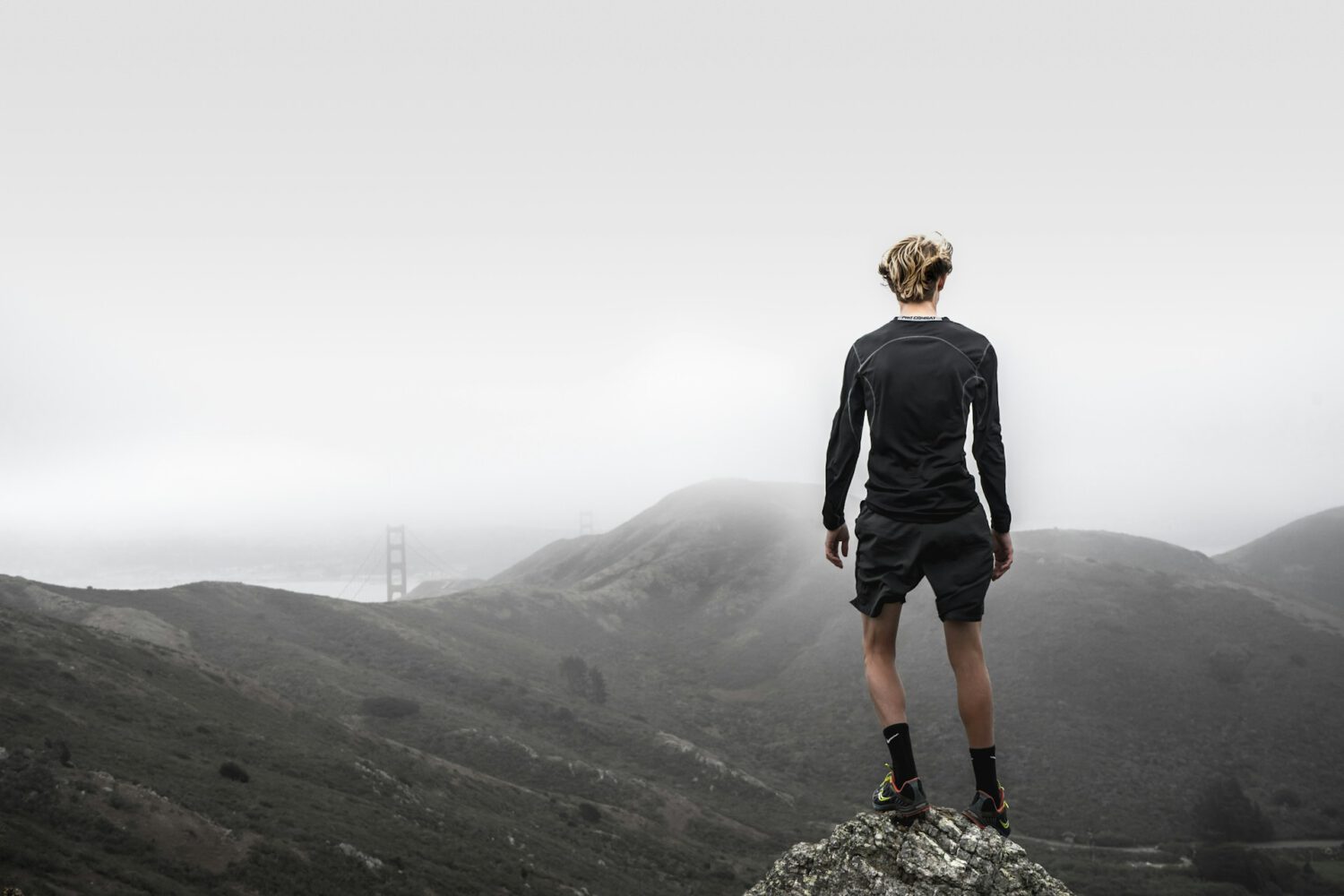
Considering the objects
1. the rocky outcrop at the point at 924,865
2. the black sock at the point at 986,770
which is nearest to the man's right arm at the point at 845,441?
the black sock at the point at 986,770

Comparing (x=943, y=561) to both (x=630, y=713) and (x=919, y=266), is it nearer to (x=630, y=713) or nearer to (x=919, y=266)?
(x=919, y=266)

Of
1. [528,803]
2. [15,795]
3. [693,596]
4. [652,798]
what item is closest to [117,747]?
[15,795]

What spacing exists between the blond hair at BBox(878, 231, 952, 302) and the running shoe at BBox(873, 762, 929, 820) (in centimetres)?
346

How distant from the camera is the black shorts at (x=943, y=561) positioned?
5152 millimetres

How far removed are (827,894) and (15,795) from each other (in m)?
27.9

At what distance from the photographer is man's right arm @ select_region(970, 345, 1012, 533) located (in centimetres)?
528

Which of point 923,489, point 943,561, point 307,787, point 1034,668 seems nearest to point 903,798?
point 943,561

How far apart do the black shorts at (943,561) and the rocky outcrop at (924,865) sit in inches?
57.9

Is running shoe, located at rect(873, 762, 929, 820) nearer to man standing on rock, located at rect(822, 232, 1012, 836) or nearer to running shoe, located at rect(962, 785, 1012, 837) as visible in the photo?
man standing on rock, located at rect(822, 232, 1012, 836)

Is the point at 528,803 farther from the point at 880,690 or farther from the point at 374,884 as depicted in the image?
the point at 880,690

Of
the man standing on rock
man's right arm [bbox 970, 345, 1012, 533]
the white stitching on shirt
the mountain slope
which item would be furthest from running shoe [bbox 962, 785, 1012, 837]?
the mountain slope

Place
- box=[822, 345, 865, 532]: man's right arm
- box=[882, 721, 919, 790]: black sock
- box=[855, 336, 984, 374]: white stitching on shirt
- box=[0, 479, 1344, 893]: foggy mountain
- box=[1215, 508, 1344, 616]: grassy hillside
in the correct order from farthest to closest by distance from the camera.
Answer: box=[1215, 508, 1344, 616]: grassy hillside < box=[0, 479, 1344, 893]: foggy mountain < box=[822, 345, 865, 532]: man's right arm < box=[882, 721, 919, 790]: black sock < box=[855, 336, 984, 374]: white stitching on shirt

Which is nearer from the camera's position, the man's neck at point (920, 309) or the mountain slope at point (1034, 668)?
the man's neck at point (920, 309)

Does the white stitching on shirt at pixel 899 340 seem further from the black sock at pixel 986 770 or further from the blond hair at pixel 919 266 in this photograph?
the black sock at pixel 986 770
